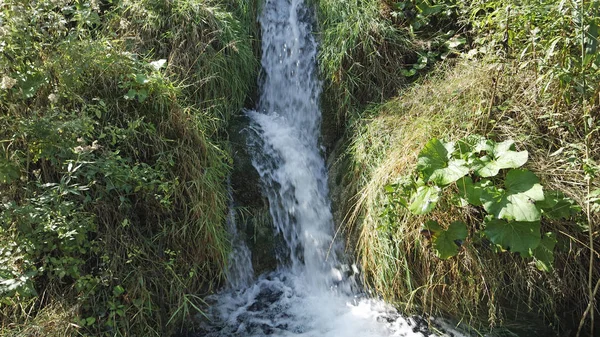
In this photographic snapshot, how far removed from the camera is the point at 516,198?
2.31 metres

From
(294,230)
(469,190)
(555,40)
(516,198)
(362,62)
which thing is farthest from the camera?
(362,62)

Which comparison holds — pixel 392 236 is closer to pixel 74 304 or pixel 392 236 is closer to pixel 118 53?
pixel 74 304

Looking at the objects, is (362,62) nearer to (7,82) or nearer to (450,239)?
(450,239)

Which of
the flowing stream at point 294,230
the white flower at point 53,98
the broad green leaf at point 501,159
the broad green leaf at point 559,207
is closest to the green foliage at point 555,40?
the broad green leaf at point 501,159

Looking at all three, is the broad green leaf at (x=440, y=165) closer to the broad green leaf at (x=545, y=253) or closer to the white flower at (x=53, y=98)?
the broad green leaf at (x=545, y=253)

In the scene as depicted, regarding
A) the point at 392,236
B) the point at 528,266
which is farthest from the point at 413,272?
the point at 528,266

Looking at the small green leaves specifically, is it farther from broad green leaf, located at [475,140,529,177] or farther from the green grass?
the green grass

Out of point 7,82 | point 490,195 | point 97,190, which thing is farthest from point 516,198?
point 7,82

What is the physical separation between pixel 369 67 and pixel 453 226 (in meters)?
1.81

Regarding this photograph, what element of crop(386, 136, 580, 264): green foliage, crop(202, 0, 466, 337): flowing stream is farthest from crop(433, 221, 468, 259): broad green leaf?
crop(202, 0, 466, 337): flowing stream

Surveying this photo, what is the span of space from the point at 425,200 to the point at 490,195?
13.4 inches

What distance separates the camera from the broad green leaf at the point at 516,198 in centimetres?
225

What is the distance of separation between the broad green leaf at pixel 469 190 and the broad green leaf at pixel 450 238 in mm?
159

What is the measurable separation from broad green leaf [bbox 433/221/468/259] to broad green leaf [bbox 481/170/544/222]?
0.20 m
